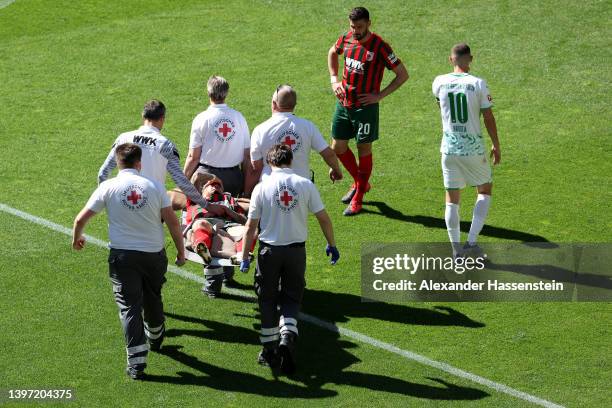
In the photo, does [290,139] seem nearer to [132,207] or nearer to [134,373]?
[132,207]

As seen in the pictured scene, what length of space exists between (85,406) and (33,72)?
9375 mm

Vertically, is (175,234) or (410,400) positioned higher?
(175,234)

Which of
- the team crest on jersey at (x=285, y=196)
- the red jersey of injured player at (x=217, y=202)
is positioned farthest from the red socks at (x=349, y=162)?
the team crest on jersey at (x=285, y=196)

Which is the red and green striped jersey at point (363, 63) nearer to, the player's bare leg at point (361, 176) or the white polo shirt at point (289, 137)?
the player's bare leg at point (361, 176)

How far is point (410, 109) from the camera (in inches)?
668

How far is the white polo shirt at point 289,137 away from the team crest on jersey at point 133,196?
194 cm

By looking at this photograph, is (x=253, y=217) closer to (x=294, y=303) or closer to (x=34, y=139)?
(x=294, y=303)

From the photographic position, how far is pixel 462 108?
12328 millimetres

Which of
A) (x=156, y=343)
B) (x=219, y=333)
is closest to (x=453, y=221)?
(x=219, y=333)

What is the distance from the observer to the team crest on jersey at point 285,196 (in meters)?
10.4

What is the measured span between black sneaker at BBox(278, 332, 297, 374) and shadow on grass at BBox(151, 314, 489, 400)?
0.28ft

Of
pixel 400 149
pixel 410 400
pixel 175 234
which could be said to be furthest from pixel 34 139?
pixel 410 400

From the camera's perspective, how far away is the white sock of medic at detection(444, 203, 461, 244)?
12586 millimetres

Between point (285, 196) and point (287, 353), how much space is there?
145cm
